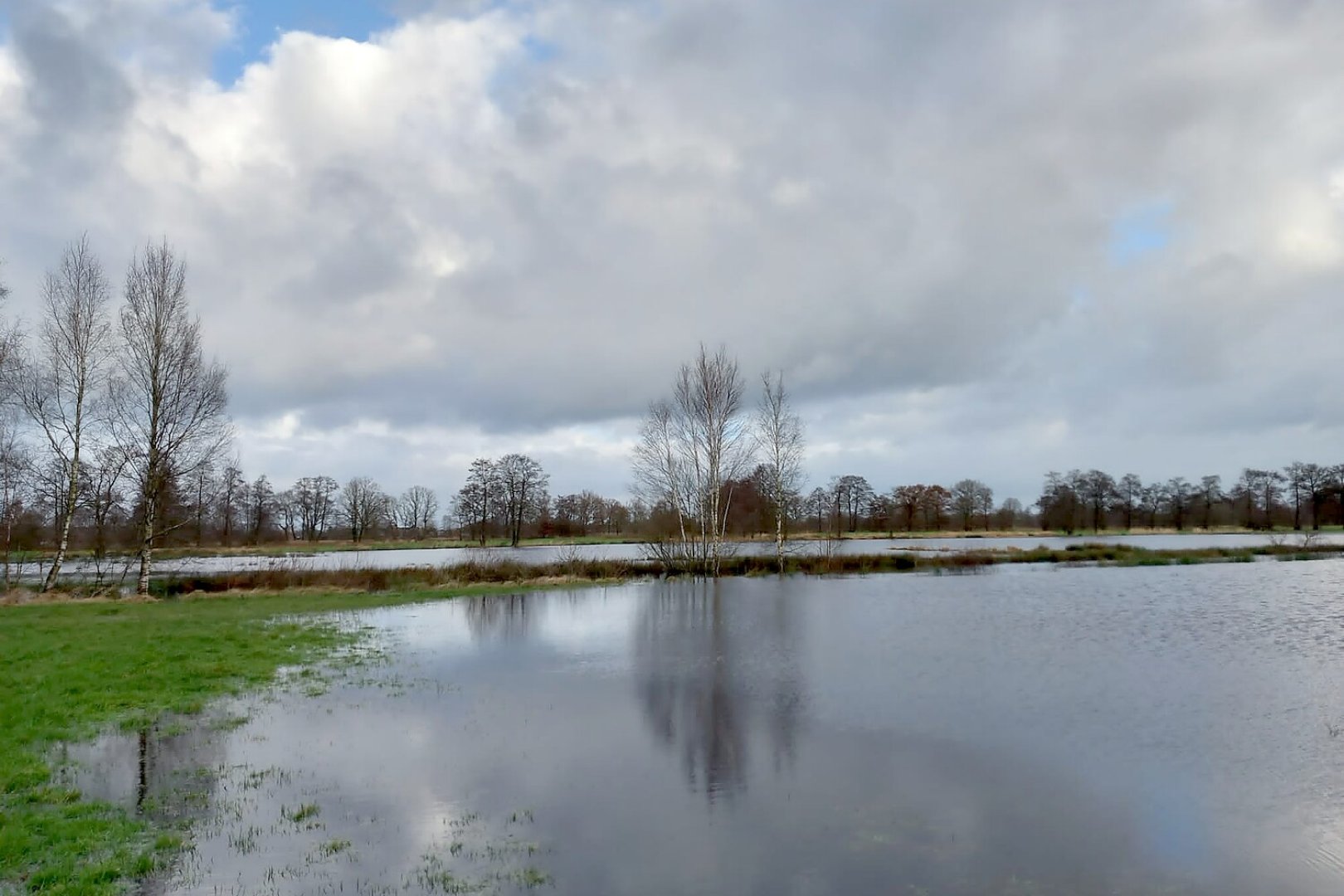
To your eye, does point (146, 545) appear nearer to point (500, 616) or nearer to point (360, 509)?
point (500, 616)

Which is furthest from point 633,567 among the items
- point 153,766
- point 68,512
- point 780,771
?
point 153,766

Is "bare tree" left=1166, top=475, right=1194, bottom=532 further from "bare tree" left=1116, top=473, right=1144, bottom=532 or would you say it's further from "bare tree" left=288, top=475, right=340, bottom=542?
"bare tree" left=288, top=475, right=340, bottom=542

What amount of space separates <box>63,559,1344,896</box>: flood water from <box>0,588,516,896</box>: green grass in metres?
0.53

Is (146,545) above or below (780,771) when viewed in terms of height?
above

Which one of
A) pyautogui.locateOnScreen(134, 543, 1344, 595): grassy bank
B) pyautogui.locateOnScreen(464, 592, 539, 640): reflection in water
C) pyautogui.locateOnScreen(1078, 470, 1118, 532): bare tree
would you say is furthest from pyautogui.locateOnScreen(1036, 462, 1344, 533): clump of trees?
pyautogui.locateOnScreen(464, 592, 539, 640): reflection in water

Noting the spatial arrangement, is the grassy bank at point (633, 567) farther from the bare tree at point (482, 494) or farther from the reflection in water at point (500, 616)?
the bare tree at point (482, 494)

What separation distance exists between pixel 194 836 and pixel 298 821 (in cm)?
78

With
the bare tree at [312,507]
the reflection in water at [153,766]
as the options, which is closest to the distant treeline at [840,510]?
the bare tree at [312,507]

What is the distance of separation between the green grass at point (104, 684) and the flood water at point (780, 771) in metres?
0.53

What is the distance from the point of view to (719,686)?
13305 mm

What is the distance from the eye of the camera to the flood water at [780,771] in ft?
19.9

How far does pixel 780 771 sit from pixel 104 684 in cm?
1042

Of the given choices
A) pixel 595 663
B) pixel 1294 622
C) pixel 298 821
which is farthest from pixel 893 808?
pixel 1294 622

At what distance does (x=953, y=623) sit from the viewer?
20.3m
